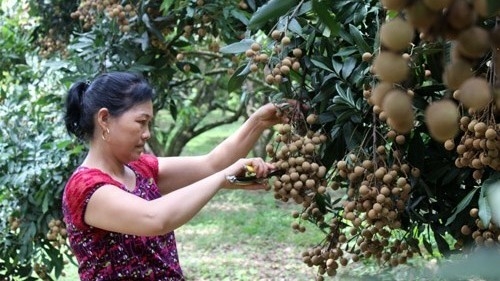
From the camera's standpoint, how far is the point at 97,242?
160 cm

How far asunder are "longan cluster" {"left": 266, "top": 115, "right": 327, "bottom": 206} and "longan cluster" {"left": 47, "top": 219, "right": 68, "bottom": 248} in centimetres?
110

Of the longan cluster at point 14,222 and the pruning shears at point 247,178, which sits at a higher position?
the pruning shears at point 247,178

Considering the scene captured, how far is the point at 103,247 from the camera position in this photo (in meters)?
1.60

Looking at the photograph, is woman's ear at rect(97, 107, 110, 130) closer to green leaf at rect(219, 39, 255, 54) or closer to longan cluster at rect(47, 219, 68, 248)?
green leaf at rect(219, 39, 255, 54)

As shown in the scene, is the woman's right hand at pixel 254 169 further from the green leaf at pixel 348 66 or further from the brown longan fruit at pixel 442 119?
the brown longan fruit at pixel 442 119

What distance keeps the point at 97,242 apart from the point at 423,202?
0.66m

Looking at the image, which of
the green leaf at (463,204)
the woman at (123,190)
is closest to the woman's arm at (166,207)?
the woman at (123,190)

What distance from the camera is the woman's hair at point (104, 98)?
1639 millimetres

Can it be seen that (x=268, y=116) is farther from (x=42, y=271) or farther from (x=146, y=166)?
(x=42, y=271)

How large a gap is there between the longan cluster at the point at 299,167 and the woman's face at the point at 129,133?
0.35 metres

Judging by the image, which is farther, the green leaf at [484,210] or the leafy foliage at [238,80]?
the leafy foliage at [238,80]

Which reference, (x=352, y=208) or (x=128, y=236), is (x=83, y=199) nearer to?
(x=128, y=236)

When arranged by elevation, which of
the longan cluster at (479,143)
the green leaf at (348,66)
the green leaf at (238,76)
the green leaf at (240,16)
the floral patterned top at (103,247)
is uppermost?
the green leaf at (240,16)

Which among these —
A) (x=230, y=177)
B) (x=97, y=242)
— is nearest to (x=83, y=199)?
(x=97, y=242)
